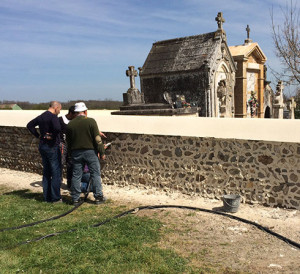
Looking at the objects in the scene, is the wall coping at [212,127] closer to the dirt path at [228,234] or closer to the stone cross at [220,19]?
the dirt path at [228,234]

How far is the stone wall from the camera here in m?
5.42

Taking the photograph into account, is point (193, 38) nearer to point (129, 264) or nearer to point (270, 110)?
point (270, 110)

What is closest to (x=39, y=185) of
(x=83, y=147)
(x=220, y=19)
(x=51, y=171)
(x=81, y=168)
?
(x=51, y=171)

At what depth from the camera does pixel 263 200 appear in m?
5.63

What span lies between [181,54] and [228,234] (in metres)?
14.4

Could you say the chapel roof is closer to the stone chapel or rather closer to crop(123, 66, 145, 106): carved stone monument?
the stone chapel

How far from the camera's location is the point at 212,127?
615cm

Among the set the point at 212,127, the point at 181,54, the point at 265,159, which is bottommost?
the point at 265,159

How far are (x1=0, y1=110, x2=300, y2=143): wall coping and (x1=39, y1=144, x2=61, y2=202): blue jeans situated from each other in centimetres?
142

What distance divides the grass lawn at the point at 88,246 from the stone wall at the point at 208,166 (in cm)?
129

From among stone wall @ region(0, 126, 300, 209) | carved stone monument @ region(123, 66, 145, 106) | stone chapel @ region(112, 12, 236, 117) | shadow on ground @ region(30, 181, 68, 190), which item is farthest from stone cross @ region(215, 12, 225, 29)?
shadow on ground @ region(30, 181, 68, 190)

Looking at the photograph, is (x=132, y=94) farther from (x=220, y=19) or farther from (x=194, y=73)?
(x=220, y=19)

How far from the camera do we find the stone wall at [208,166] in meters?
5.42

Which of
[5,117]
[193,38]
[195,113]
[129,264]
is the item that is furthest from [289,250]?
[193,38]
